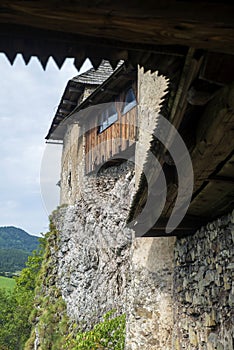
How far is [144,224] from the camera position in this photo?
397cm

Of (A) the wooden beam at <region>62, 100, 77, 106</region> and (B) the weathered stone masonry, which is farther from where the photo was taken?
(A) the wooden beam at <region>62, 100, 77, 106</region>

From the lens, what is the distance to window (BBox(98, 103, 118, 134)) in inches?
408

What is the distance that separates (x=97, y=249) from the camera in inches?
430

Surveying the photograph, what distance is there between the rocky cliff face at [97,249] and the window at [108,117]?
125cm

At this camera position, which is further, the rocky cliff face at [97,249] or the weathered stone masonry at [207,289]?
the rocky cliff face at [97,249]

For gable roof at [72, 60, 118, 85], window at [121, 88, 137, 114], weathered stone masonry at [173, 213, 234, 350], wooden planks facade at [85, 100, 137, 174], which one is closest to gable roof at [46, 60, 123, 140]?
gable roof at [72, 60, 118, 85]

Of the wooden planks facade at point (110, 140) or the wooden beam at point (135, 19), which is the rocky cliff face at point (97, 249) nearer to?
the wooden planks facade at point (110, 140)

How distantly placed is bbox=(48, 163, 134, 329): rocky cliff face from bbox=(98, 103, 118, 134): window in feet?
4.09

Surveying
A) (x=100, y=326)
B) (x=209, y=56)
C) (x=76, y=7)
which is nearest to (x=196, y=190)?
(x=209, y=56)

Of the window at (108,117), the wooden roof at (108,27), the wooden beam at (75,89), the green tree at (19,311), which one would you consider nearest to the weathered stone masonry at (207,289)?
the wooden roof at (108,27)

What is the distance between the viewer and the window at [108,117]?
10359 mm

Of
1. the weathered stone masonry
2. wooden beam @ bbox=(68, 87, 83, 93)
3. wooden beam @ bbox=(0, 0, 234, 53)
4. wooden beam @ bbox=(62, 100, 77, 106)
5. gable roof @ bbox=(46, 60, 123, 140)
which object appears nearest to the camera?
wooden beam @ bbox=(0, 0, 234, 53)

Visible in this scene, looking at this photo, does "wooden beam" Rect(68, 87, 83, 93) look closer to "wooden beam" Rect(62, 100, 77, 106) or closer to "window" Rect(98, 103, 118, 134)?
"wooden beam" Rect(62, 100, 77, 106)

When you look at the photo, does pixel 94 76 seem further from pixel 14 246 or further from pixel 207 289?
pixel 14 246
